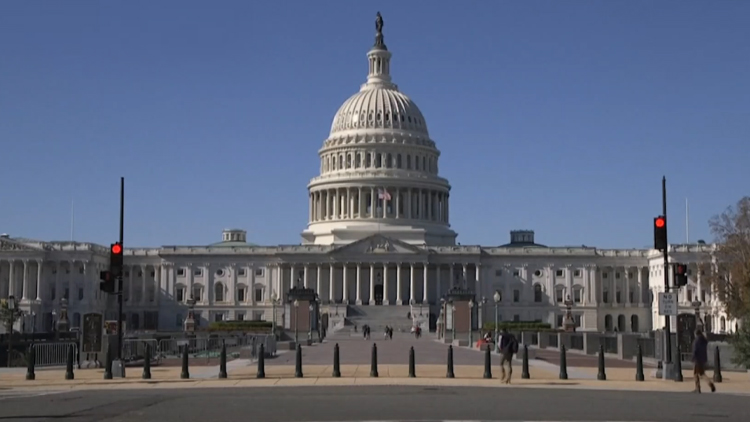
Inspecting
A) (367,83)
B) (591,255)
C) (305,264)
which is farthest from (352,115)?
(591,255)

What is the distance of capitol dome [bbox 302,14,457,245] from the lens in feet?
575

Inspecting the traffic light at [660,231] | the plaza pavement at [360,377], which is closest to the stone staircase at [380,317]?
the plaza pavement at [360,377]

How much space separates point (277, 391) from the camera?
39.0 metres

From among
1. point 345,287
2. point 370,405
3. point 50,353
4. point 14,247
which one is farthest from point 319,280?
point 370,405

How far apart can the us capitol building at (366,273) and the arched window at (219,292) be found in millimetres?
139

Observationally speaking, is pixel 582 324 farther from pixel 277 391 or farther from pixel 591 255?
pixel 277 391

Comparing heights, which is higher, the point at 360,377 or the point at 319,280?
the point at 319,280

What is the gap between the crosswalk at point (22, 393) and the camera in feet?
122

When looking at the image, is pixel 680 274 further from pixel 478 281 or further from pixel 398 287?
pixel 478 281

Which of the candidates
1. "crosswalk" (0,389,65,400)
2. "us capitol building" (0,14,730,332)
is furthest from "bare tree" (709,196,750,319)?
"crosswalk" (0,389,65,400)

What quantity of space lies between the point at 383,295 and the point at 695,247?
4207 cm

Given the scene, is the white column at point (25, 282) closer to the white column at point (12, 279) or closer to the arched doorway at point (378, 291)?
the white column at point (12, 279)

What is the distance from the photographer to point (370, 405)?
32719 millimetres

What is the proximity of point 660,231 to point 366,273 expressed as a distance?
399 feet
